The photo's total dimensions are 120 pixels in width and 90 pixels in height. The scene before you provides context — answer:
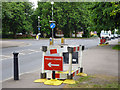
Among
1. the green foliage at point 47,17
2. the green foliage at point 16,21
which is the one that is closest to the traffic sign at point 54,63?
the green foliage at point 47,17

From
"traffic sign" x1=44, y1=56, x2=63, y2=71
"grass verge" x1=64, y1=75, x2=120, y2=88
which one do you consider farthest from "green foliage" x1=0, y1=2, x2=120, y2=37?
"traffic sign" x1=44, y1=56, x2=63, y2=71

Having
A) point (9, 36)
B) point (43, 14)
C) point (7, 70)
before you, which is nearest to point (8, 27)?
point (9, 36)

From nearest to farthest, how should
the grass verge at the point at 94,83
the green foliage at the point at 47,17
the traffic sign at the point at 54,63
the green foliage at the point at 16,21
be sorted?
1. the grass verge at the point at 94,83
2. the traffic sign at the point at 54,63
3. the green foliage at the point at 16,21
4. the green foliage at the point at 47,17

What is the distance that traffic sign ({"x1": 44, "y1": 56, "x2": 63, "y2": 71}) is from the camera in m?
6.07

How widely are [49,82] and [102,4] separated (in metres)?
16.6

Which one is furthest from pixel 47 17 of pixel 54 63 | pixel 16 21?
pixel 54 63

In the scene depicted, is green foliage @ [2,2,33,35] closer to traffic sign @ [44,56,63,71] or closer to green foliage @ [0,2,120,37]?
green foliage @ [0,2,120,37]

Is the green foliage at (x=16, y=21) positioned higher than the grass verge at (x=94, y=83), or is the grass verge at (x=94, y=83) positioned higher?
the green foliage at (x=16, y=21)

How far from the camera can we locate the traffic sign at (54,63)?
6.07 meters

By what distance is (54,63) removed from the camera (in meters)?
6.11

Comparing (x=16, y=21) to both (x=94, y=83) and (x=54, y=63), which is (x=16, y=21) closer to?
(x=54, y=63)

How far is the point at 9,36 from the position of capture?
56062mm

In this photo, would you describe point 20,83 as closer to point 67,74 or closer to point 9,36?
point 67,74

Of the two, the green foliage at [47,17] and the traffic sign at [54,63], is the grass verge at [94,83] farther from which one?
the green foliage at [47,17]
